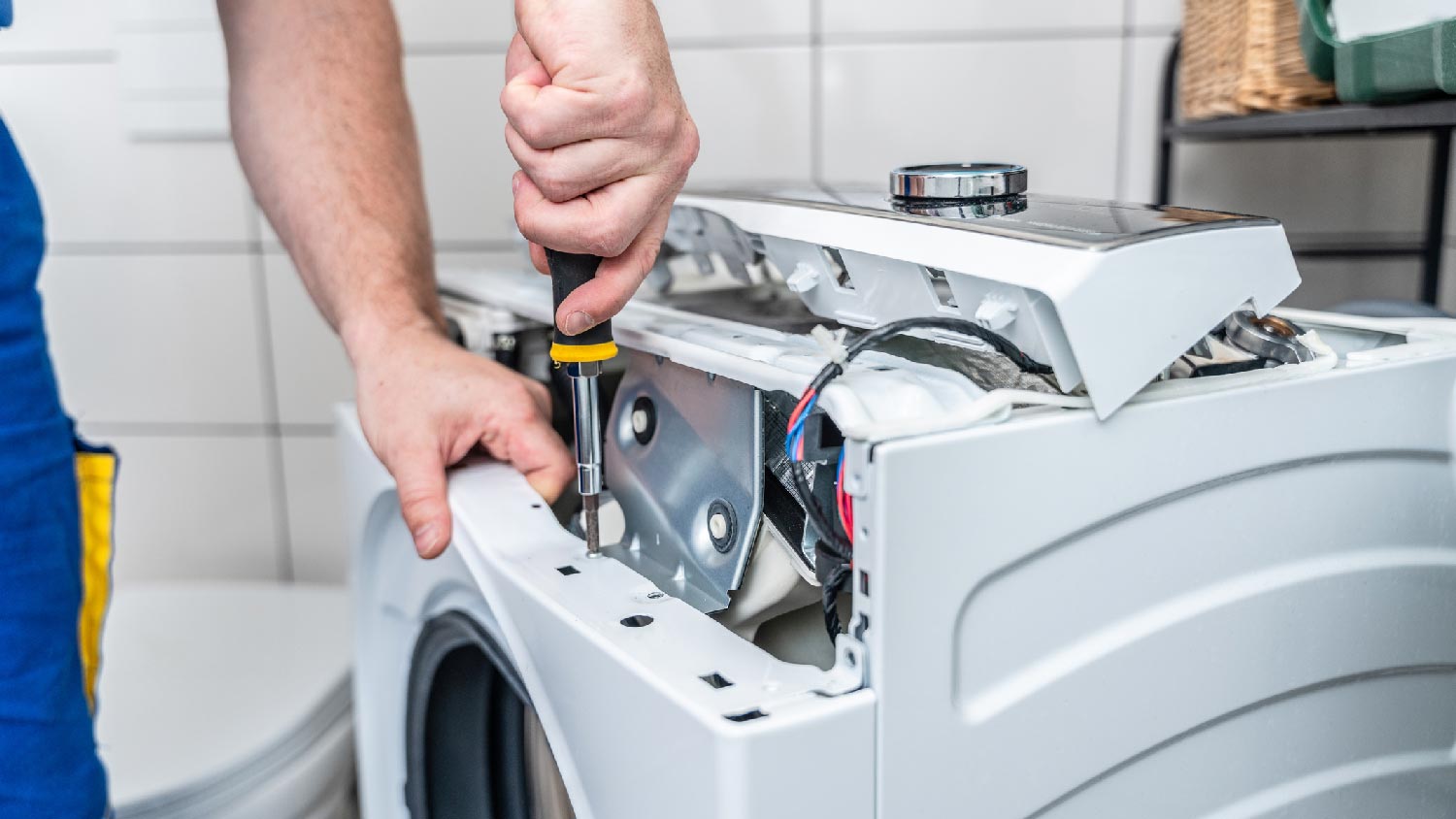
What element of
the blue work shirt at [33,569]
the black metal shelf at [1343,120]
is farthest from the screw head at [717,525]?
the black metal shelf at [1343,120]

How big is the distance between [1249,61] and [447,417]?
685 mm

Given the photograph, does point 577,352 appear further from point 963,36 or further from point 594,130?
point 963,36

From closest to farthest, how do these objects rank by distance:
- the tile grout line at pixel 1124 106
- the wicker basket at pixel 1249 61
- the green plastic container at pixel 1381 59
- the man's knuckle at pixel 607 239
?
the man's knuckle at pixel 607 239, the green plastic container at pixel 1381 59, the wicker basket at pixel 1249 61, the tile grout line at pixel 1124 106

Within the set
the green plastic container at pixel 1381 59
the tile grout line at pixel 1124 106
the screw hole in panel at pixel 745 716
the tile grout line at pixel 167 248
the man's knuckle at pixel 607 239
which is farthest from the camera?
the tile grout line at pixel 167 248

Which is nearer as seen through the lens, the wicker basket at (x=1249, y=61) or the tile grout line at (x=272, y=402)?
the wicker basket at (x=1249, y=61)

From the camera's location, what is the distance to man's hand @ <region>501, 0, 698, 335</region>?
446mm

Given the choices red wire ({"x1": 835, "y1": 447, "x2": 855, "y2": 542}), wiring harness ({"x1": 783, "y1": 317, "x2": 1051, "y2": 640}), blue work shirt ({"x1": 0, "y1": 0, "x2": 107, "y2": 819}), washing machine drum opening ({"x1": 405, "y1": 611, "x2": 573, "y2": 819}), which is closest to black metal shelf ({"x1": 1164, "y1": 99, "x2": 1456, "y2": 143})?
wiring harness ({"x1": 783, "y1": 317, "x2": 1051, "y2": 640})

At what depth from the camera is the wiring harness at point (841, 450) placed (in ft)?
1.37

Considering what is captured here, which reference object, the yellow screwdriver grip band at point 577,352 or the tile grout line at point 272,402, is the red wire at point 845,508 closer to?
the yellow screwdriver grip band at point 577,352

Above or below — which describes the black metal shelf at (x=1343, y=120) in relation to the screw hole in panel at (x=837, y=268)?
above

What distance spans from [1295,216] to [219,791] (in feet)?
4.24

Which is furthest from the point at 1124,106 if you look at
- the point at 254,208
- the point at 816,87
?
the point at 254,208

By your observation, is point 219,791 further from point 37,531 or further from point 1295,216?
point 1295,216

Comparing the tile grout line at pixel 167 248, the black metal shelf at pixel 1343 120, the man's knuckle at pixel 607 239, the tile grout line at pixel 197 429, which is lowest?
the tile grout line at pixel 197 429
